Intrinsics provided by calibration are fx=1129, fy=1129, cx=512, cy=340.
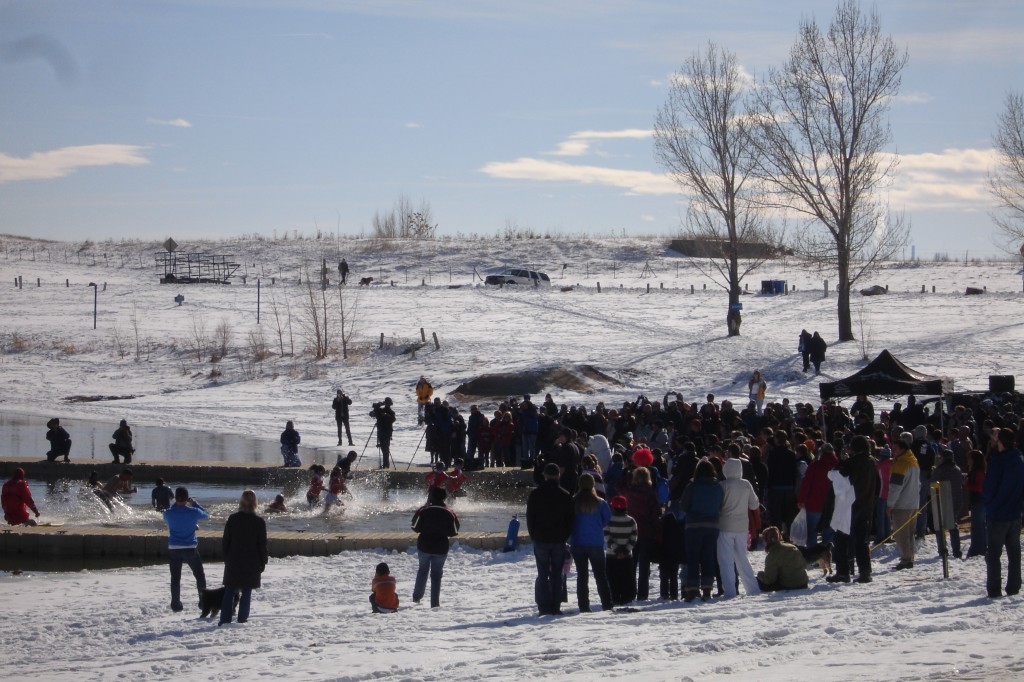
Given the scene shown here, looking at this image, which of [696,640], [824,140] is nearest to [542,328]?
[824,140]

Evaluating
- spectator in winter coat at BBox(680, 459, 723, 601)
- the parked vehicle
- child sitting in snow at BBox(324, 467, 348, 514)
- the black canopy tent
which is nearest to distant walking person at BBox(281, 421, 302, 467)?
child sitting in snow at BBox(324, 467, 348, 514)

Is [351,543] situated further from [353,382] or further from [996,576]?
[353,382]

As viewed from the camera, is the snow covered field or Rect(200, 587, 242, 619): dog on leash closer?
the snow covered field

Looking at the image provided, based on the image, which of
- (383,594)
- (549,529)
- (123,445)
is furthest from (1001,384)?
(383,594)

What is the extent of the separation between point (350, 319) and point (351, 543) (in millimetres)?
35489

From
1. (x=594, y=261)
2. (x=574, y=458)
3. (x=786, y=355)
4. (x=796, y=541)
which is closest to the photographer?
(x=796, y=541)

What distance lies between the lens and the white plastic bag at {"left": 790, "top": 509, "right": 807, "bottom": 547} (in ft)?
39.4

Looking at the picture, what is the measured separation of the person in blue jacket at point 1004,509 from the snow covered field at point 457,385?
13.7 inches

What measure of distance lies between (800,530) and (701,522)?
2.26 m

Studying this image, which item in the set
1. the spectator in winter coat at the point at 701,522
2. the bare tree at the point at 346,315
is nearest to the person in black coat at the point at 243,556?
the spectator in winter coat at the point at 701,522

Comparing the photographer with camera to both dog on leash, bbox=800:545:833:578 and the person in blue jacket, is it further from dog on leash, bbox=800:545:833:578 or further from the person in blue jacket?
the person in blue jacket

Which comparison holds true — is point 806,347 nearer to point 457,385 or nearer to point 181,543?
point 457,385

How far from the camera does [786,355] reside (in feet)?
129

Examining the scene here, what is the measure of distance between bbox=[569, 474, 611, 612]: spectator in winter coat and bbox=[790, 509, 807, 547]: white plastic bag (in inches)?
109
